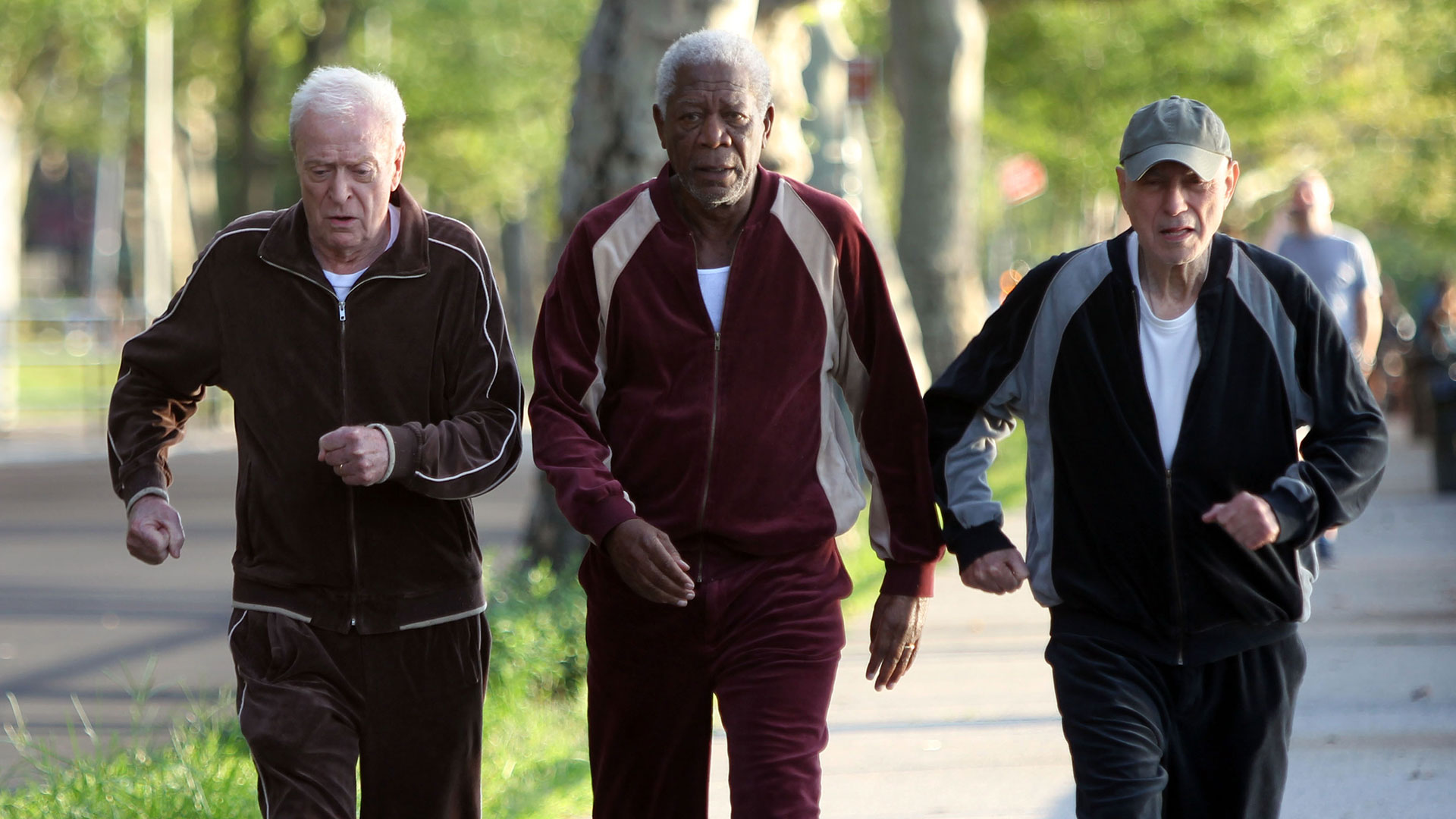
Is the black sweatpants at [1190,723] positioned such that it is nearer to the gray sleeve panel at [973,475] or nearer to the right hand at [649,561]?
the gray sleeve panel at [973,475]

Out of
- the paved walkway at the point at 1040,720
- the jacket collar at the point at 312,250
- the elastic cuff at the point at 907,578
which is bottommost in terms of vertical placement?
the paved walkway at the point at 1040,720

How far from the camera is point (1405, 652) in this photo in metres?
8.59

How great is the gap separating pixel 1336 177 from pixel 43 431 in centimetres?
4283

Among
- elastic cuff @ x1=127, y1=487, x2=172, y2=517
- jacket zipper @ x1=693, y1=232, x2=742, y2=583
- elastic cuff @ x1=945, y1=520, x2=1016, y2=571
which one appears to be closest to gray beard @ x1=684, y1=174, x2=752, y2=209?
jacket zipper @ x1=693, y1=232, x2=742, y2=583

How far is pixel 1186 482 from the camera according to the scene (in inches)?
155

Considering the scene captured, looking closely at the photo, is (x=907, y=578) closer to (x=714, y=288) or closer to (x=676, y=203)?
(x=714, y=288)

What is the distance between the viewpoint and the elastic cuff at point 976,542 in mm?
4121

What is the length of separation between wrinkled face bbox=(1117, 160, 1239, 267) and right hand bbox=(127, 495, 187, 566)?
6.58 feet

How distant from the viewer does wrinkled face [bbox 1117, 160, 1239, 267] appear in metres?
3.96

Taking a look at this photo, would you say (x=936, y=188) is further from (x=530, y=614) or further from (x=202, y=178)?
(x=202, y=178)

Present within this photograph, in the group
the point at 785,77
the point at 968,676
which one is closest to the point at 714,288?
the point at 968,676

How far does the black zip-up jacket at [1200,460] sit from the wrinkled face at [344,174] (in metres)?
1.38

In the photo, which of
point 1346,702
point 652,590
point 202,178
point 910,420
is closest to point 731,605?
point 652,590

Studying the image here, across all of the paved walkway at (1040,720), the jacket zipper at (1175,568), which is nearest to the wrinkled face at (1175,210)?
the jacket zipper at (1175,568)
